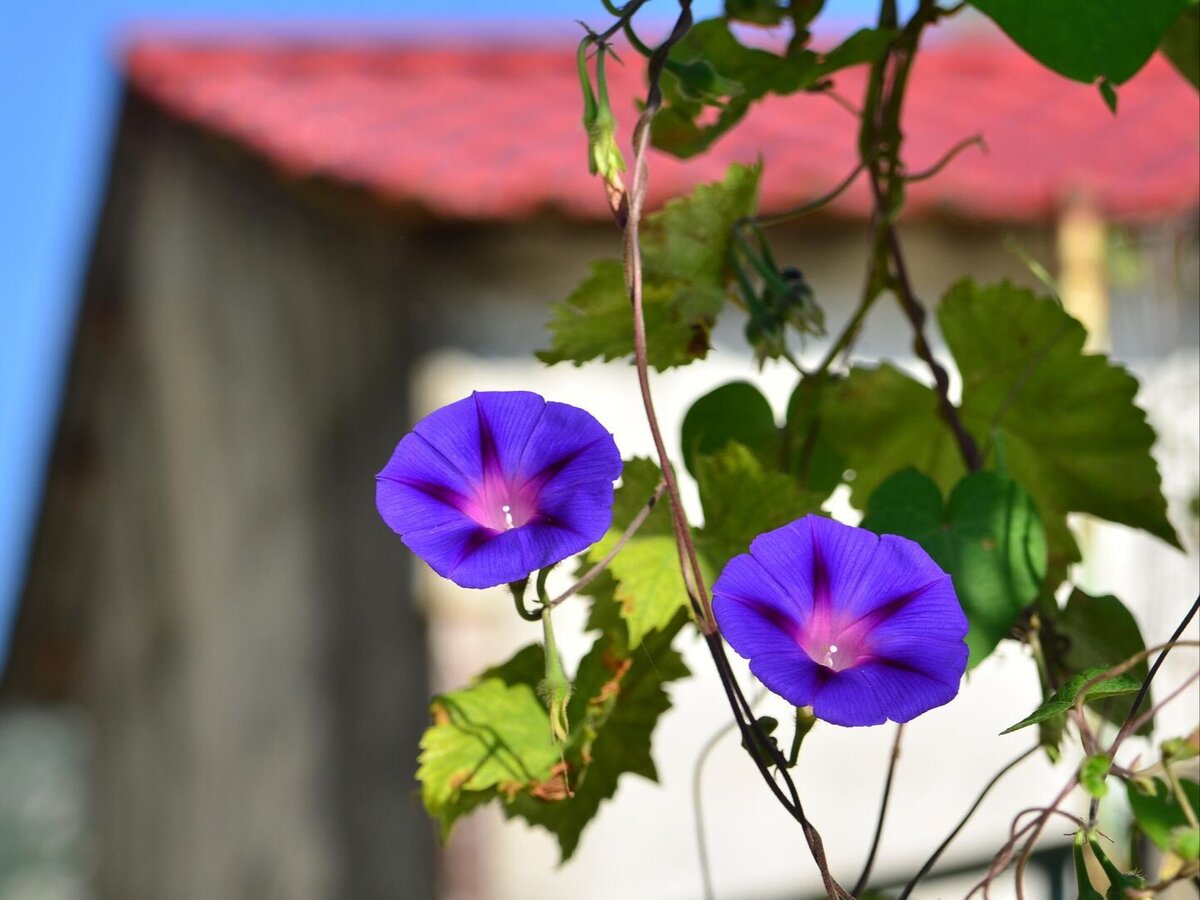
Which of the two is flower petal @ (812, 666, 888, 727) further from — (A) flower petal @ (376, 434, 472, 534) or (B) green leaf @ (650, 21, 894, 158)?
(B) green leaf @ (650, 21, 894, 158)

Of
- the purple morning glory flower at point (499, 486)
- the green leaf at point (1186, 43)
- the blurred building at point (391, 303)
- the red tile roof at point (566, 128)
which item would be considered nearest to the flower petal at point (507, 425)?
the purple morning glory flower at point (499, 486)

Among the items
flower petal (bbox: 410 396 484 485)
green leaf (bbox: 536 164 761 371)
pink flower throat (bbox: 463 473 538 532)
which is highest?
green leaf (bbox: 536 164 761 371)

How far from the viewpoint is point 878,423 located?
62cm

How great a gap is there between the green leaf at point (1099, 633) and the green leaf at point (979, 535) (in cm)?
6

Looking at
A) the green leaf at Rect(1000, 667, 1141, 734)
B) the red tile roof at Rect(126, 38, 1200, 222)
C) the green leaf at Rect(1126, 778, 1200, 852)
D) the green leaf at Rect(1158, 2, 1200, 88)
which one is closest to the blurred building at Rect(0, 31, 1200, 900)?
the red tile roof at Rect(126, 38, 1200, 222)

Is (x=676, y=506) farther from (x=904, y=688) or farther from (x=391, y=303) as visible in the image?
(x=391, y=303)

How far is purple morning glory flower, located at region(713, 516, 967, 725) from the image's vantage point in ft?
1.17

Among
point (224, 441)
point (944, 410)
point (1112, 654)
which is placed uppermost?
point (224, 441)

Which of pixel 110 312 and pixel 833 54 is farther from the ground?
pixel 110 312

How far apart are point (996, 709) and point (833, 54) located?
3.05 meters

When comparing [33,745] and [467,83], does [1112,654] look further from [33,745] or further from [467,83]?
[33,745]

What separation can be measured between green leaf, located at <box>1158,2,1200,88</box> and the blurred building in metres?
1.40

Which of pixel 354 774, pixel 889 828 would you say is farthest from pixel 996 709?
pixel 354 774

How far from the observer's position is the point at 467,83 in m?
4.23
